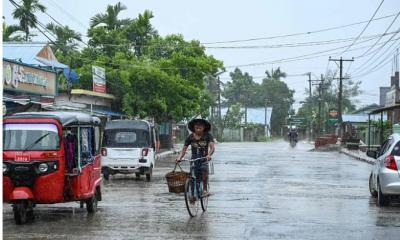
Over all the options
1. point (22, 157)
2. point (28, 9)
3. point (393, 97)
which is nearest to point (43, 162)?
point (22, 157)

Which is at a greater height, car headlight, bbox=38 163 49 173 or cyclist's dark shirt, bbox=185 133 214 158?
cyclist's dark shirt, bbox=185 133 214 158

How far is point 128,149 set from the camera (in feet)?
78.5

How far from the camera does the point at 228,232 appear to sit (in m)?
10.9

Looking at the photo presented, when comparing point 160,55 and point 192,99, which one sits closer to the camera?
point 192,99

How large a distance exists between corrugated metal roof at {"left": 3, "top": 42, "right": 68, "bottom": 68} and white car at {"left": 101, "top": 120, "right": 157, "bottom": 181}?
11335mm

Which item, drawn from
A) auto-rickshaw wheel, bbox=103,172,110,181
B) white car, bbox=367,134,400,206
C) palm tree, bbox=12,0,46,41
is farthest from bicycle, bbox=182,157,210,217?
palm tree, bbox=12,0,46,41

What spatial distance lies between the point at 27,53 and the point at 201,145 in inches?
960

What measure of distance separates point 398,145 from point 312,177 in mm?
10734

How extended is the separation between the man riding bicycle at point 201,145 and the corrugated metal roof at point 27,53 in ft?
73.4

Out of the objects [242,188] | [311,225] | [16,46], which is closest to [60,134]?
[311,225]

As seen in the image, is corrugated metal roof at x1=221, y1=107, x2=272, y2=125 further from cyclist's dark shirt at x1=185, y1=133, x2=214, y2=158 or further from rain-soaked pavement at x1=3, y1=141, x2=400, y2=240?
cyclist's dark shirt at x1=185, y1=133, x2=214, y2=158

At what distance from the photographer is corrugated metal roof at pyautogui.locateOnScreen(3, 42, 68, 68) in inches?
1382

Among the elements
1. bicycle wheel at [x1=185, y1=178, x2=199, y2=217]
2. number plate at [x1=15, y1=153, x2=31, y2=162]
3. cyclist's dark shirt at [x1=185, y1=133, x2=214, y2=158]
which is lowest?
bicycle wheel at [x1=185, y1=178, x2=199, y2=217]

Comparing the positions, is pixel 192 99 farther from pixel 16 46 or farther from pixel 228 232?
pixel 228 232
